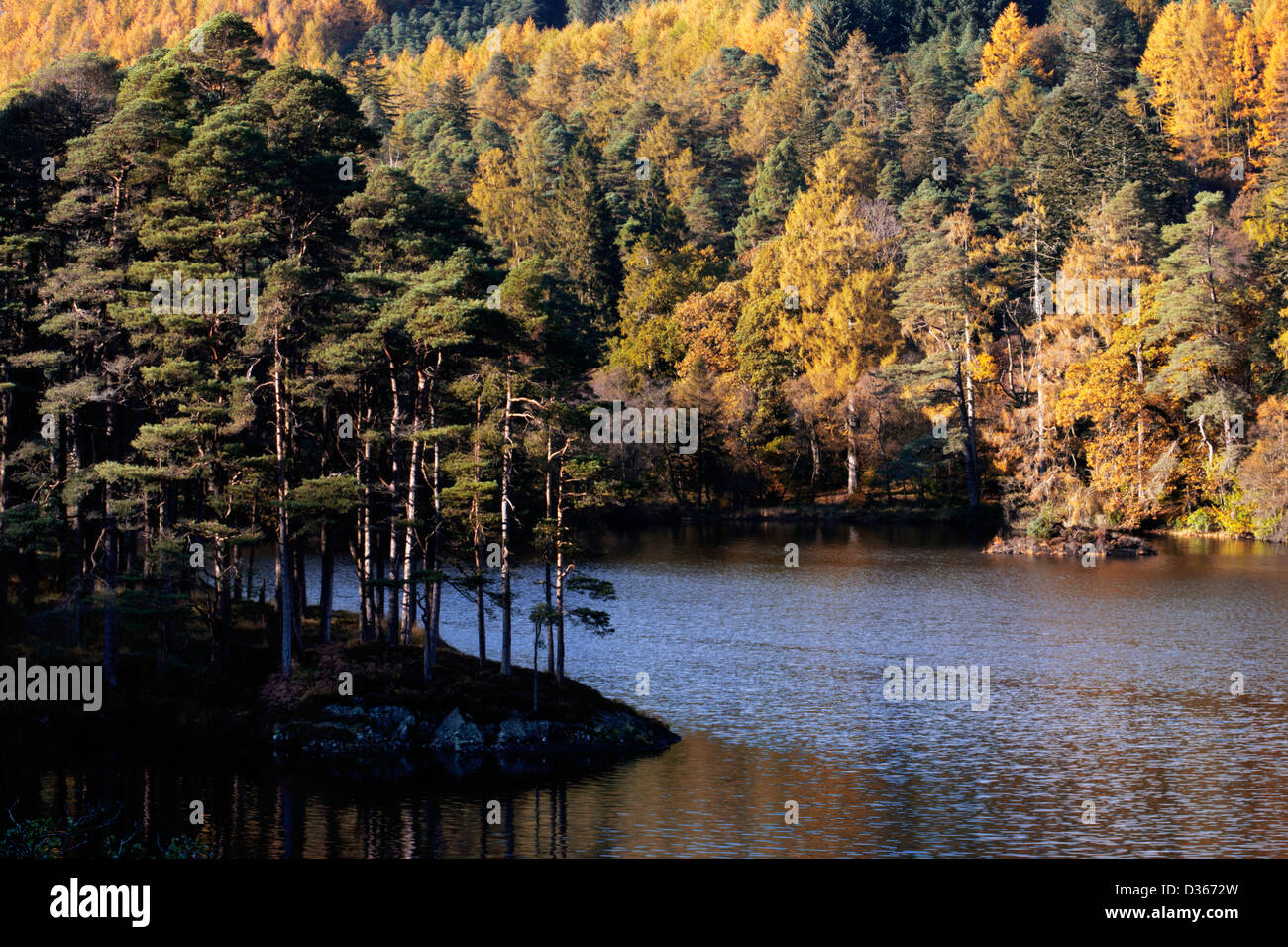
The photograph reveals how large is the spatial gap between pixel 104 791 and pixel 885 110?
439 ft

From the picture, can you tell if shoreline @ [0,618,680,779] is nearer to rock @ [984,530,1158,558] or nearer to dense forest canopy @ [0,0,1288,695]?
dense forest canopy @ [0,0,1288,695]

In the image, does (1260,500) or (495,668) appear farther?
(1260,500)

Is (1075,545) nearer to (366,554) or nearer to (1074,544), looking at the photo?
(1074,544)

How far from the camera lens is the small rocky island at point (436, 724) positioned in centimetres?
3684

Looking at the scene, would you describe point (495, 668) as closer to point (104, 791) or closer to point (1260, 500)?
point (104, 791)

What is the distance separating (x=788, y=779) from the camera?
34.1 m

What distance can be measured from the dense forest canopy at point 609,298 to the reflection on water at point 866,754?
6.30 meters

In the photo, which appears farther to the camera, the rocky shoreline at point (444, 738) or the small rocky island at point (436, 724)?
the rocky shoreline at point (444, 738)

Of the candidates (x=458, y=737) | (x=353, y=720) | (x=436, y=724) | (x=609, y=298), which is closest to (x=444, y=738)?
(x=458, y=737)

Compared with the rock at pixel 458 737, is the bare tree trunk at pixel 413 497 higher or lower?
higher

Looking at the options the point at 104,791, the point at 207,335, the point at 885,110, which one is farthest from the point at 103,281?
the point at 885,110

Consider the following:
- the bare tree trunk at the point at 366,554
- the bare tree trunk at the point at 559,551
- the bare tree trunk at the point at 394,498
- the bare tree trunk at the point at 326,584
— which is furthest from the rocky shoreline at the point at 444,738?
the bare tree trunk at the point at 326,584

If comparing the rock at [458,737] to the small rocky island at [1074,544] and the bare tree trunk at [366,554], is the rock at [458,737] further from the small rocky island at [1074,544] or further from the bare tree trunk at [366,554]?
the small rocky island at [1074,544]
